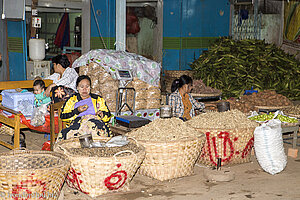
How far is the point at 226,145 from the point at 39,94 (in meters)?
3.01

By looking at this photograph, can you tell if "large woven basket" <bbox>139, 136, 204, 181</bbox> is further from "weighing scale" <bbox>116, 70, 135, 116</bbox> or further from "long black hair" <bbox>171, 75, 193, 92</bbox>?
"weighing scale" <bbox>116, 70, 135, 116</bbox>

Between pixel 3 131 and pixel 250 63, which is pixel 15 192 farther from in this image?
pixel 250 63

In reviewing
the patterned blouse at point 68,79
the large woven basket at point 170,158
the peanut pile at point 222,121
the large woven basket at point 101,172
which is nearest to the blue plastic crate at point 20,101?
the patterned blouse at point 68,79

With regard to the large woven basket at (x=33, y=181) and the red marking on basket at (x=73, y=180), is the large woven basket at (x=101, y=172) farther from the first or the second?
the large woven basket at (x=33, y=181)

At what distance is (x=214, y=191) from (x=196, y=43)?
9107 millimetres

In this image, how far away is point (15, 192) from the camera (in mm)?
3840

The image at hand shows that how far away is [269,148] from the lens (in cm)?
555

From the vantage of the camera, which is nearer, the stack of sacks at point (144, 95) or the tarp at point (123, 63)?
the tarp at point (123, 63)

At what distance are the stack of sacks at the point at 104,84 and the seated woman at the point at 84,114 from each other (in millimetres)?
1453

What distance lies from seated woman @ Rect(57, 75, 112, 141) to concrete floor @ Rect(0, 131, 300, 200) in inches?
33.2

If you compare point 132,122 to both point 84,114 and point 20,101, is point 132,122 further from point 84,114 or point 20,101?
point 20,101

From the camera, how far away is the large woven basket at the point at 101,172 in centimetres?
436

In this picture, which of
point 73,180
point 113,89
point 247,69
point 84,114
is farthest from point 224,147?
point 247,69

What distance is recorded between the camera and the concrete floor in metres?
4.77
